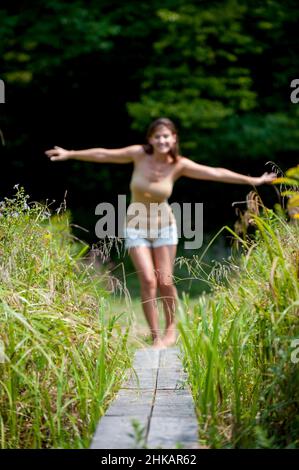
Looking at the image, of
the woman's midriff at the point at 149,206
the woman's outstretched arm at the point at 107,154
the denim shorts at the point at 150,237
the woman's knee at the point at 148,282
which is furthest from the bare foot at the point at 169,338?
the woman's outstretched arm at the point at 107,154

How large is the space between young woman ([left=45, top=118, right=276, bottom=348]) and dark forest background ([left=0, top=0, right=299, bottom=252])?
23.9ft

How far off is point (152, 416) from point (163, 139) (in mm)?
3651

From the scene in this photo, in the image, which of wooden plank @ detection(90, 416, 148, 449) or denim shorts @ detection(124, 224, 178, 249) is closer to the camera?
wooden plank @ detection(90, 416, 148, 449)

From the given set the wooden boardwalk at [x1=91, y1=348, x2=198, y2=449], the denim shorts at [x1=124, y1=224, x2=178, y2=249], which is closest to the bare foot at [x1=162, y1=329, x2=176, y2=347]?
the denim shorts at [x1=124, y1=224, x2=178, y2=249]

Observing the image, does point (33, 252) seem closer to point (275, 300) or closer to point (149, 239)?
point (275, 300)

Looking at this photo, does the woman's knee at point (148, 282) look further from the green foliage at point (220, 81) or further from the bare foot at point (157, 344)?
the green foliage at point (220, 81)

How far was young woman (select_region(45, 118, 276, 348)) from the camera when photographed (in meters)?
6.41

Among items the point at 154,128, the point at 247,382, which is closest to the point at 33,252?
the point at 247,382

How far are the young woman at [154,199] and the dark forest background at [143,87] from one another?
23.9ft

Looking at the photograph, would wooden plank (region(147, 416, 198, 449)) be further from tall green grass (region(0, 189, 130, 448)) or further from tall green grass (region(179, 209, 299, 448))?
tall green grass (region(0, 189, 130, 448))

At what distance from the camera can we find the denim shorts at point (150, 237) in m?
6.45

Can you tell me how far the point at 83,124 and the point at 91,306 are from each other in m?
12.8

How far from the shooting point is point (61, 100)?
16.9 meters

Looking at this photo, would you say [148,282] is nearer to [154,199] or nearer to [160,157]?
[154,199]
